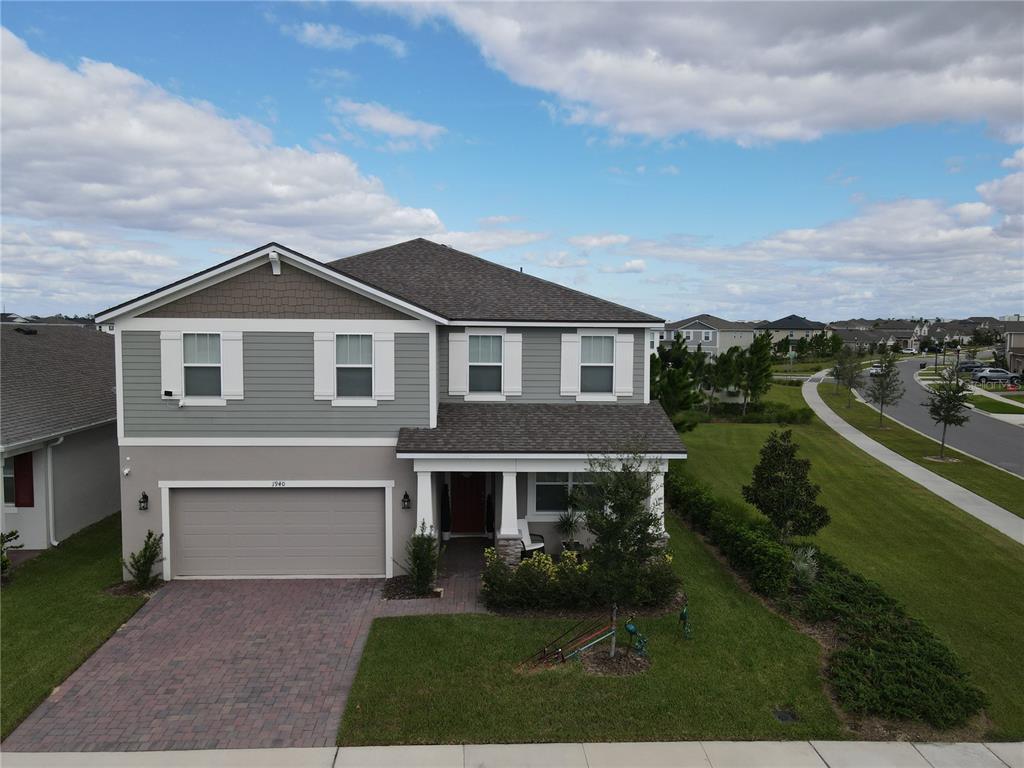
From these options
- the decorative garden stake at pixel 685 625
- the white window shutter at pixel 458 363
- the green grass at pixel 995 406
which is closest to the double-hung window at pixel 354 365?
the white window shutter at pixel 458 363

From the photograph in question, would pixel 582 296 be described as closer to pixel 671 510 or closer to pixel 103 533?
pixel 671 510

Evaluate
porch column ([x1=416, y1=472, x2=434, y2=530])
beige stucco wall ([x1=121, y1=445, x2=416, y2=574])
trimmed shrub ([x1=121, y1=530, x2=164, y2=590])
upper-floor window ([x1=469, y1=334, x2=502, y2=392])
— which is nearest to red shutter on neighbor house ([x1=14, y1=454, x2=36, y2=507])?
beige stucco wall ([x1=121, y1=445, x2=416, y2=574])

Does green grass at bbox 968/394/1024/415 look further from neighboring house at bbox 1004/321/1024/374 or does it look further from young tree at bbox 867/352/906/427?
neighboring house at bbox 1004/321/1024/374

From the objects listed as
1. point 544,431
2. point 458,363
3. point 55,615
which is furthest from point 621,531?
point 55,615

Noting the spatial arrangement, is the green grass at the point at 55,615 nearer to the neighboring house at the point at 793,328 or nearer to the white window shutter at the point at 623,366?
the white window shutter at the point at 623,366

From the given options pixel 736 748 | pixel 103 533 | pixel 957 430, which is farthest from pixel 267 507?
pixel 957 430
